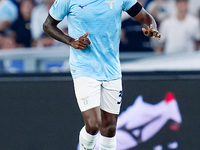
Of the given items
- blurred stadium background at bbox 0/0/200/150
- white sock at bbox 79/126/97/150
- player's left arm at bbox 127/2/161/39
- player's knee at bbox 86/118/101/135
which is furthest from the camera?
blurred stadium background at bbox 0/0/200/150

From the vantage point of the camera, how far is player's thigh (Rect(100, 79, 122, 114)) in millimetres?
3656

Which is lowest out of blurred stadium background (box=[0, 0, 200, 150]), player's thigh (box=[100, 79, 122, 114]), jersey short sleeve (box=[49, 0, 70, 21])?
blurred stadium background (box=[0, 0, 200, 150])

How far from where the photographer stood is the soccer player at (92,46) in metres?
3.43

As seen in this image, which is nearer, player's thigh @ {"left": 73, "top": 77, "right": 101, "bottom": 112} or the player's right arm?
the player's right arm

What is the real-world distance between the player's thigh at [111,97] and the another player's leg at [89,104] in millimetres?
143

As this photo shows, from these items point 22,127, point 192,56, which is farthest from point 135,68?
point 22,127

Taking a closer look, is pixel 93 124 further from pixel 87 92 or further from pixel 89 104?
pixel 87 92

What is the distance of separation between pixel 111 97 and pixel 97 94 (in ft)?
0.66

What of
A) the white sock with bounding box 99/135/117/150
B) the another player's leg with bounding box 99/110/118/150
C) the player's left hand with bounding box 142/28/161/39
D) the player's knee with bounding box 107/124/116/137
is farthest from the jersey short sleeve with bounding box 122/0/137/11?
the white sock with bounding box 99/135/117/150

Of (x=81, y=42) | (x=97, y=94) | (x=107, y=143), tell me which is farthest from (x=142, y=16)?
(x=107, y=143)

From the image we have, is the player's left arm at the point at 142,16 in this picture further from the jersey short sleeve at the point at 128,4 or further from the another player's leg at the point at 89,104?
the another player's leg at the point at 89,104

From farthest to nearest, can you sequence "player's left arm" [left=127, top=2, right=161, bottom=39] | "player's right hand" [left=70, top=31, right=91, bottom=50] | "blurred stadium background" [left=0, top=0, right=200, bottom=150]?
"blurred stadium background" [left=0, top=0, right=200, bottom=150] → "player's left arm" [left=127, top=2, right=161, bottom=39] → "player's right hand" [left=70, top=31, right=91, bottom=50]

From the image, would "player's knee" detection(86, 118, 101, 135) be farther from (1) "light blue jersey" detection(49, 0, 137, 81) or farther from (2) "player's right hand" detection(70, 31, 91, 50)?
(2) "player's right hand" detection(70, 31, 91, 50)

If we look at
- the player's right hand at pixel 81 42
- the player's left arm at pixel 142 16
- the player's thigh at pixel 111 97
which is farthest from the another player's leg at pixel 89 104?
the player's left arm at pixel 142 16
